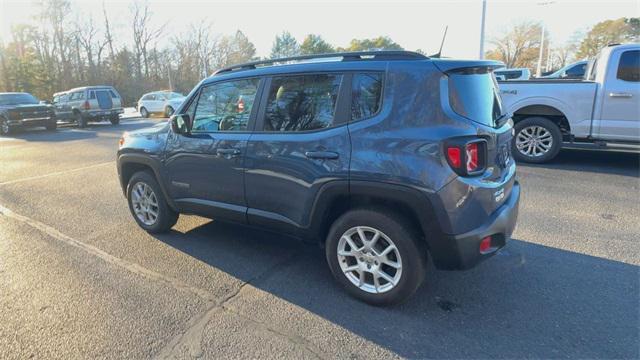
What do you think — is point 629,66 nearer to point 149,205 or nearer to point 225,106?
point 225,106

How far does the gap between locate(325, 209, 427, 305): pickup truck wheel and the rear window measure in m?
0.89

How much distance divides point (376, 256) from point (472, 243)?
2.21 ft

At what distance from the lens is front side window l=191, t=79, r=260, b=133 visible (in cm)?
346

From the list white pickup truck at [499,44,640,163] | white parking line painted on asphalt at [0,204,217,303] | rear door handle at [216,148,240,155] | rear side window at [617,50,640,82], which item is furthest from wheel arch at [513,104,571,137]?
white parking line painted on asphalt at [0,204,217,303]

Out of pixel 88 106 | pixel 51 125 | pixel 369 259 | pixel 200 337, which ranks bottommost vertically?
pixel 200 337

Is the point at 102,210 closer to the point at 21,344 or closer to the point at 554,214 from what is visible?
the point at 21,344

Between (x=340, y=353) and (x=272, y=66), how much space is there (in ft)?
7.79

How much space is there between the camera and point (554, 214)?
4.75m

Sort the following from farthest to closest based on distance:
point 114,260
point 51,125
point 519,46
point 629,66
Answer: point 519,46, point 51,125, point 629,66, point 114,260

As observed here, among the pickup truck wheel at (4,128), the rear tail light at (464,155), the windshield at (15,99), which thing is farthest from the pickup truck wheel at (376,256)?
the windshield at (15,99)

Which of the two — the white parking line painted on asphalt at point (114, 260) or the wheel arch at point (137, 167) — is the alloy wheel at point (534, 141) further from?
the white parking line painted on asphalt at point (114, 260)

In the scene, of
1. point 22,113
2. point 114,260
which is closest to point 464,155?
point 114,260

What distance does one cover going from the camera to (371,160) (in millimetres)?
2686

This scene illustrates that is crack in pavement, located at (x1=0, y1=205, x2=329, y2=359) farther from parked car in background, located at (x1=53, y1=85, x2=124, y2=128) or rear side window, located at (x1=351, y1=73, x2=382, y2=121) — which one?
parked car in background, located at (x1=53, y1=85, x2=124, y2=128)
